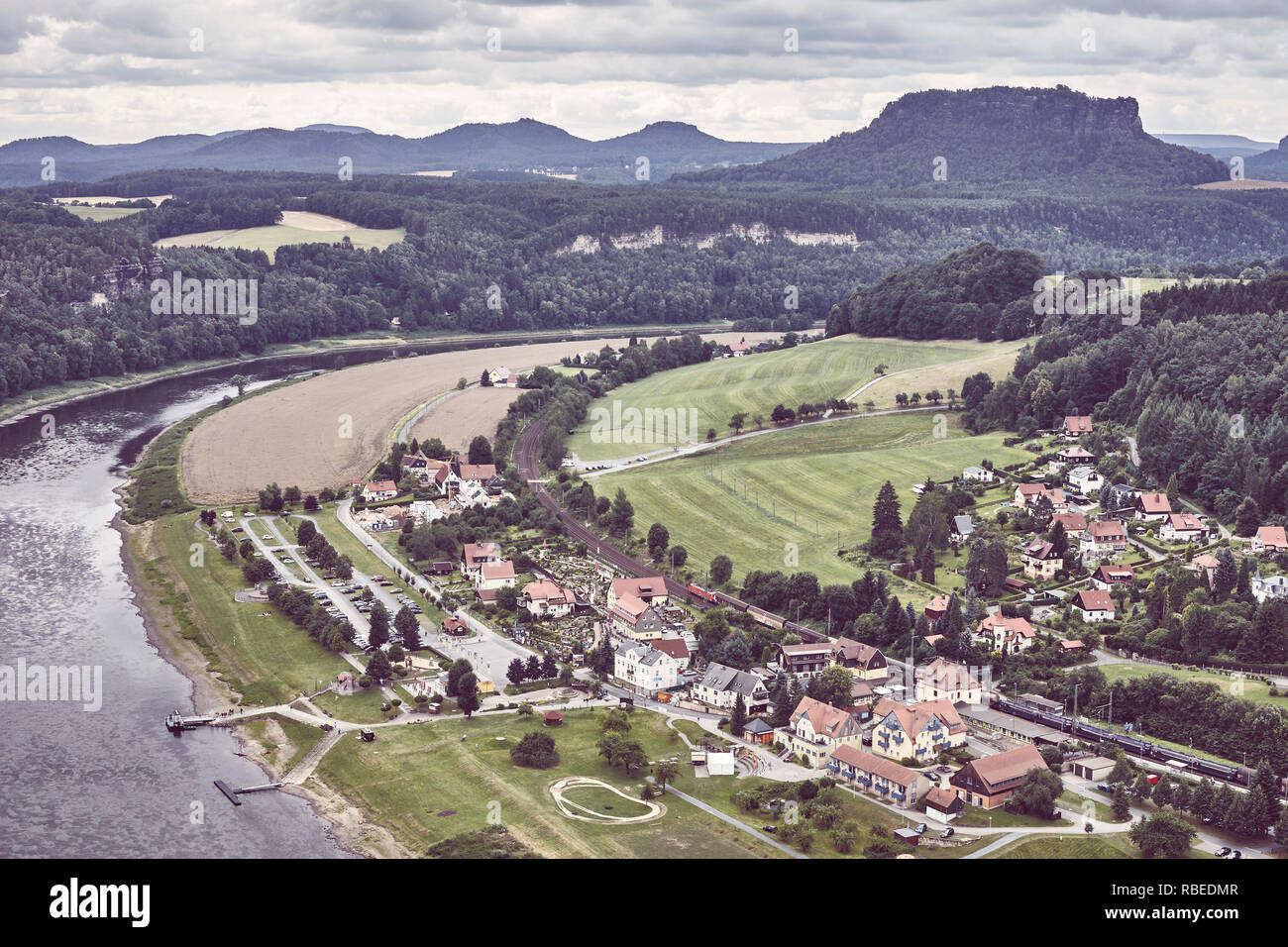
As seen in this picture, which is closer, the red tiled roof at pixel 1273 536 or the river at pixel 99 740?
the river at pixel 99 740

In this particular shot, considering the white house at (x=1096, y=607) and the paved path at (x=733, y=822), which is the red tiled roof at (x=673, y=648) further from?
the white house at (x=1096, y=607)

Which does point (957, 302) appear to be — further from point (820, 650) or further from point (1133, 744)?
point (1133, 744)

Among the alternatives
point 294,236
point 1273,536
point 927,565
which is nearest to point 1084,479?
point 1273,536

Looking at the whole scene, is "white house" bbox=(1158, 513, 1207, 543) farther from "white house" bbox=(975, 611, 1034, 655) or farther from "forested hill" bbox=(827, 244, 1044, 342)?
"forested hill" bbox=(827, 244, 1044, 342)

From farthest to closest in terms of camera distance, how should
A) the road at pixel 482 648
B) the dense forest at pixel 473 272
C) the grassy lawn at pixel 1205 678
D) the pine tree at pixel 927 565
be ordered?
1. the dense forest at pixel 473 272
2. the pine tree at pixel 927 565
3. the road at pixel 482 648
4. the grassy lawn at pixel 1205 678

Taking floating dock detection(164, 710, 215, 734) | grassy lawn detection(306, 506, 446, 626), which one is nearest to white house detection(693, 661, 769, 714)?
grassy lawn detection(306, 506, 446, 626)

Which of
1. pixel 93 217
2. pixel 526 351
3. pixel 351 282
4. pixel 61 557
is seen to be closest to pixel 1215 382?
pixel 61 557

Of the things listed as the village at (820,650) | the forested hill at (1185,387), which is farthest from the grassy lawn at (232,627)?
the forested hill at (1185,387)
